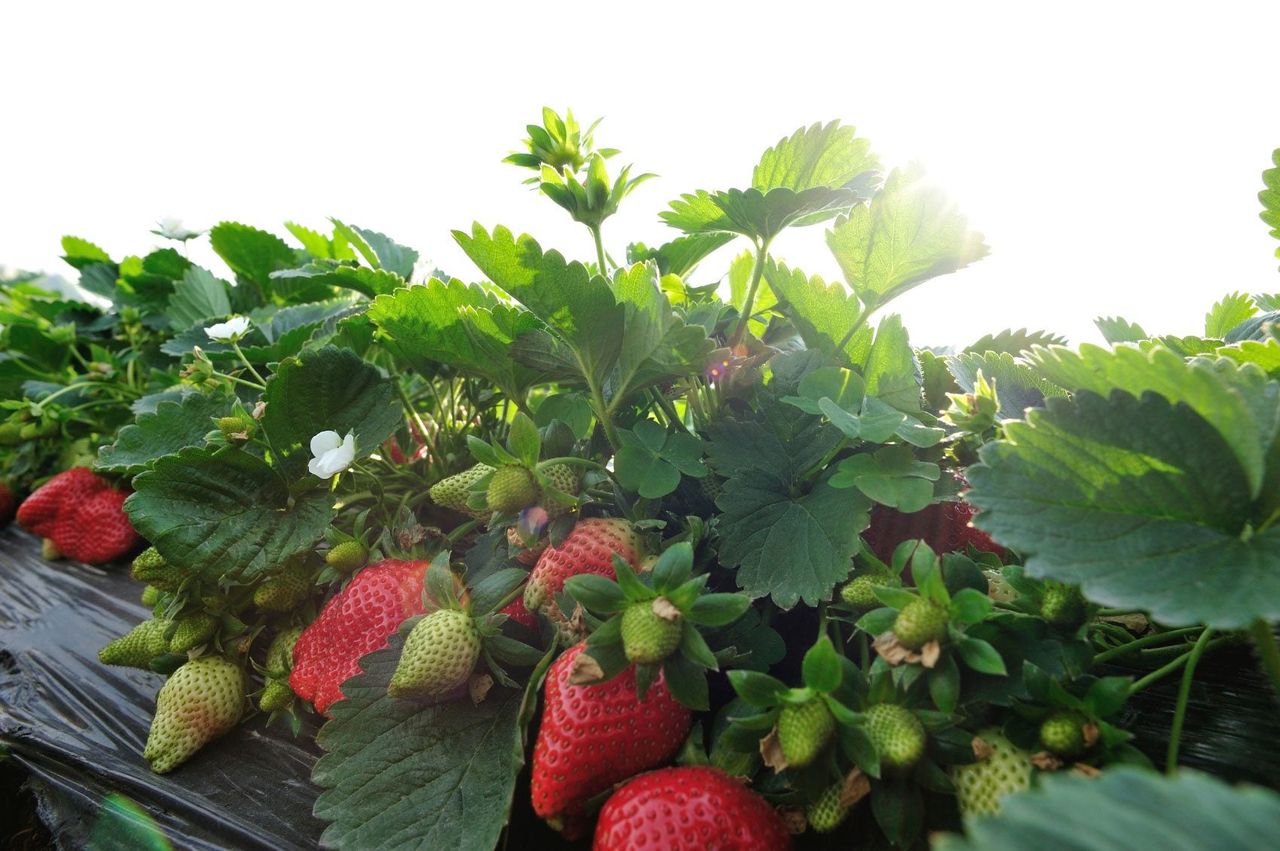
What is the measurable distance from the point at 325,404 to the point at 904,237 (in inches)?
22.7

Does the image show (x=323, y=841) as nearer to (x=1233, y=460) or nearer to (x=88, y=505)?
(x=1233, y=460)

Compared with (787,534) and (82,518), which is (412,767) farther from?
(82,518)

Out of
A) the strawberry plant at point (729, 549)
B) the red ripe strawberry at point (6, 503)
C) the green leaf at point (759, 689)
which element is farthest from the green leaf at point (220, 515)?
the red ripe strawberry at point (6, 503)

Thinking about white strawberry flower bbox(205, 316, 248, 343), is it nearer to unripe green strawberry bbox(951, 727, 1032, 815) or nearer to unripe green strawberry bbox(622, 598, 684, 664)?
unripe green strawberry bbox(622, 598, 684, 664)

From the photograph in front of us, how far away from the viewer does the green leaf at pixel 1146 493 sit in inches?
15.5

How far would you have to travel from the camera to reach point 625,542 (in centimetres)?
63

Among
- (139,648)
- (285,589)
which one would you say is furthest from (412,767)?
(139,648)

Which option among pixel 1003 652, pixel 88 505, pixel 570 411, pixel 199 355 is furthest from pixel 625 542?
pixel 88 505

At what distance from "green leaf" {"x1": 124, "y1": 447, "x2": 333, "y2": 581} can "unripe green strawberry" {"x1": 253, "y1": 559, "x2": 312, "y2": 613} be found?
0.26 feet

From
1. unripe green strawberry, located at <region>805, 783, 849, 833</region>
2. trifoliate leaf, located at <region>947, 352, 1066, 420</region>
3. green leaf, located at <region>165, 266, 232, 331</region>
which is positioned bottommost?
unripe green strawberry, located at <region>805, 783, 849, 833</region>

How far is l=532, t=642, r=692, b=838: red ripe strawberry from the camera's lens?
1.82 feet

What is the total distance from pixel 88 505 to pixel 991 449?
1.58 m

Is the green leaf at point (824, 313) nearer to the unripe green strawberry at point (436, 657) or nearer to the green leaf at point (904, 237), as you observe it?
the green leaf at point (904, 237)

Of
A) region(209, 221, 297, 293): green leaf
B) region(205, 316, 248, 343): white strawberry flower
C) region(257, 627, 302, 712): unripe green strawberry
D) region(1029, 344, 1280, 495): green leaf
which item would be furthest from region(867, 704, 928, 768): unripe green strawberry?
region(209, 221, 297, 293): green leaf
